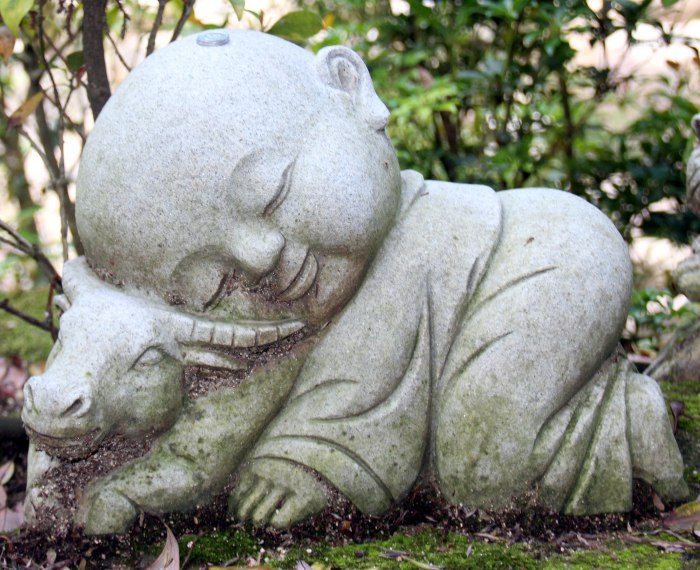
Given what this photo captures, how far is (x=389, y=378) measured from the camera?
2342 mm

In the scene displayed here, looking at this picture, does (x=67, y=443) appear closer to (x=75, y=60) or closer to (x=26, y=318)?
(x=26, y=318)

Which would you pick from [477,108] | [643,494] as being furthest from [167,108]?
[477,108]

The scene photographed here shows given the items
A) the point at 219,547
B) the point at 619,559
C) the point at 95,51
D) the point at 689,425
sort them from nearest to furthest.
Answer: the point at 619,559
the point at 219,547
the point at 689,425
the point at 95,51


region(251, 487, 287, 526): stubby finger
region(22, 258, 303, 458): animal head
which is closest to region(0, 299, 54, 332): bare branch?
region(22, 258, 303, 458): animal head

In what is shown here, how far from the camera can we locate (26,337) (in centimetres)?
459

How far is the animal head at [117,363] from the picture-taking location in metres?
2.11

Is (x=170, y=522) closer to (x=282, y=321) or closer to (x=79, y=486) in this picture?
(x=79, y=486)

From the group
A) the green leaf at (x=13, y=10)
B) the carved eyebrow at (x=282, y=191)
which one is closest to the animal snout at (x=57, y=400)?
the carved eyebrow at (x=282, y=191)

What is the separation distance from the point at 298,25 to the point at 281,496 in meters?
1.67

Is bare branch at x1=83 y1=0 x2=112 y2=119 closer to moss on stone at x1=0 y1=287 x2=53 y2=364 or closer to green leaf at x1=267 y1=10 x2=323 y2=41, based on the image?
green leaf at x1=267 y1=10 x2=323 y2=41

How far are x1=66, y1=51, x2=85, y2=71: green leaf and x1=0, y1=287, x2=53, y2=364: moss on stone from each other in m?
1.73

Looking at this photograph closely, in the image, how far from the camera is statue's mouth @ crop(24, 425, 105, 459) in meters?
2.15

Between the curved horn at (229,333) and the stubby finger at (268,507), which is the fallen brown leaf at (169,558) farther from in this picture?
the curved horn at (229,333)

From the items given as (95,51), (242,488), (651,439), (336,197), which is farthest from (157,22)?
(651,439)
